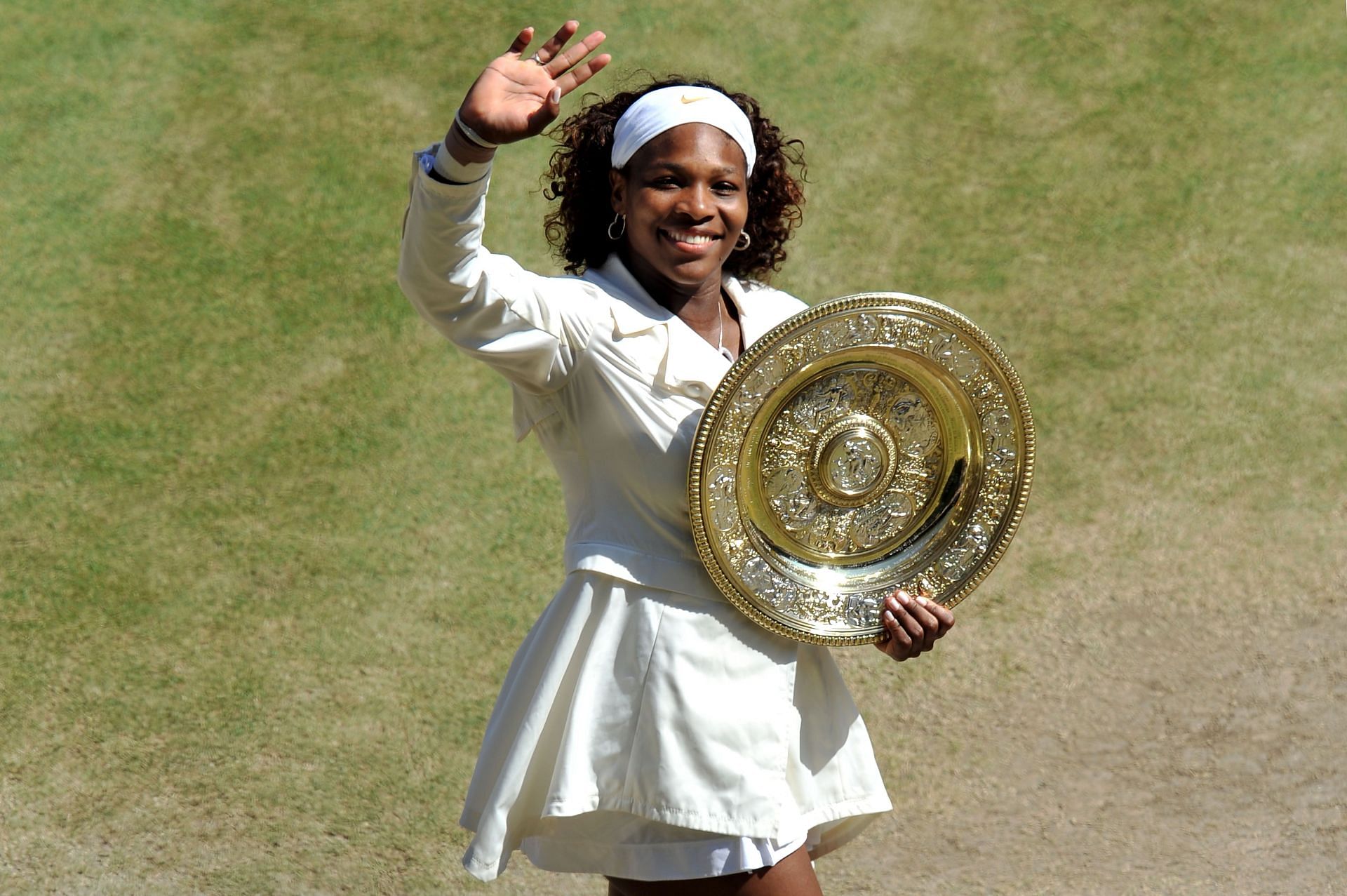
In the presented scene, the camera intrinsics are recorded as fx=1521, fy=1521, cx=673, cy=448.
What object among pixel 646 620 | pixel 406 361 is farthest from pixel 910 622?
pixel 406 361

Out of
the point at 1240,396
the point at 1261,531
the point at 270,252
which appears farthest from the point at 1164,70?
the point at 270,252

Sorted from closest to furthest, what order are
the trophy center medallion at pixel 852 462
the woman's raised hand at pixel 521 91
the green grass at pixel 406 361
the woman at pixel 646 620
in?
1. the woman's raised hand at pixel 521 91
2. the woman at pixel 646 620
3. the trophy center medallion at pixel 852 462
4. the green grass at pixel 406 361

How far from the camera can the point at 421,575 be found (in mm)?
3889

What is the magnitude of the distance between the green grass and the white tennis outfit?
172 centimetres

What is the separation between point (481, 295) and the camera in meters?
1.74

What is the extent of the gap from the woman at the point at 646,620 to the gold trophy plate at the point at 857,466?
57 millimetres

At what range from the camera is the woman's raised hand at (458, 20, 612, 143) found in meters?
1.63

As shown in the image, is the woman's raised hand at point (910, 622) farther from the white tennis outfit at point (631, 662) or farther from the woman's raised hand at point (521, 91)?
the woman's raised hand at point (521, 91)

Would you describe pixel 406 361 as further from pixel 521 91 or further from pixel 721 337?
pixel 521 91

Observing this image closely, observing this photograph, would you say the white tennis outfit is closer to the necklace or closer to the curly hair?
the necklace

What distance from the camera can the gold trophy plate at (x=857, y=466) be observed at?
188cm

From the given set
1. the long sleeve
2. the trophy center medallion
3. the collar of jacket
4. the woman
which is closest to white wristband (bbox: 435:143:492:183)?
the long sleeve

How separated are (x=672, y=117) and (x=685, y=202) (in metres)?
0.12

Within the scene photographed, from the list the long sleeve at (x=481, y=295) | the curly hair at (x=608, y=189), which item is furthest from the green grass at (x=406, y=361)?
the long sleeve at (x=481, y=295)
